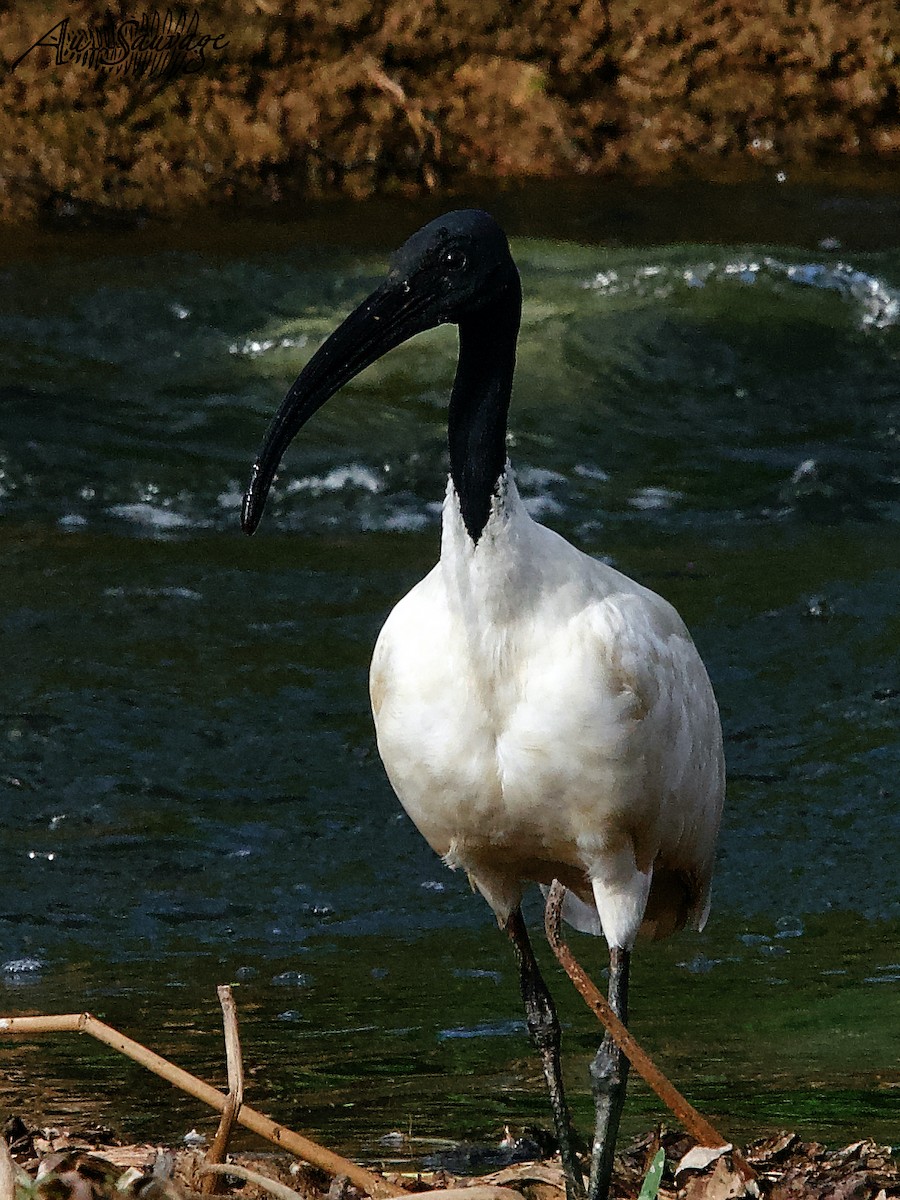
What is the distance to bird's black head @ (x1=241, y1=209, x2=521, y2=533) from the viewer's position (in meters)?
4.09

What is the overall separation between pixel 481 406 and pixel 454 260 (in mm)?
291

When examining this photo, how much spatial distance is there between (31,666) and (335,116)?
6630 millimetres

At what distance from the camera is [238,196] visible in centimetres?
1367

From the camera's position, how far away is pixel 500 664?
4.00m

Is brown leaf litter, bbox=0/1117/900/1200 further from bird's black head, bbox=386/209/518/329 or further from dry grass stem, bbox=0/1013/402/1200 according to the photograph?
bird's black head, bbox=386/209/518/329

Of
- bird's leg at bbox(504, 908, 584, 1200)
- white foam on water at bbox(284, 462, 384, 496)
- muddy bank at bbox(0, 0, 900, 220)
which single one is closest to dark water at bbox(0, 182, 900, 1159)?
white foam on water at bbox(284, 462, 384, 496)

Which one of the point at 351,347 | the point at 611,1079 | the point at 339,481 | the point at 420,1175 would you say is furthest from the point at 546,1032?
the point at 339,481

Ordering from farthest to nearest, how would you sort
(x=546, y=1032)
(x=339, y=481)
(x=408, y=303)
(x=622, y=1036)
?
(x=339, y=481) → (x=546, y=1032) → (x=408, y=303) → (x=622, y=1036)

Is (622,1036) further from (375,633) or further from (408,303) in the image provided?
(375,633)

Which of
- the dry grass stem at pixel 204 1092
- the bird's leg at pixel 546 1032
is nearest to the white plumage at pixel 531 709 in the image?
the bird's leg at pixel 546 1032

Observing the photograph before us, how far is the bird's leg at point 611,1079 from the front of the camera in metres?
4.24

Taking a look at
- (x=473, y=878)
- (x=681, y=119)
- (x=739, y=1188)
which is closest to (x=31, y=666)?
(x=473, y=878)

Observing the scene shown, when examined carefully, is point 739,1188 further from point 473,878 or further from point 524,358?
point 524,358

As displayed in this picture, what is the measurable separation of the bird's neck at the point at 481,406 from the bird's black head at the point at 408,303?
7 centimetres
